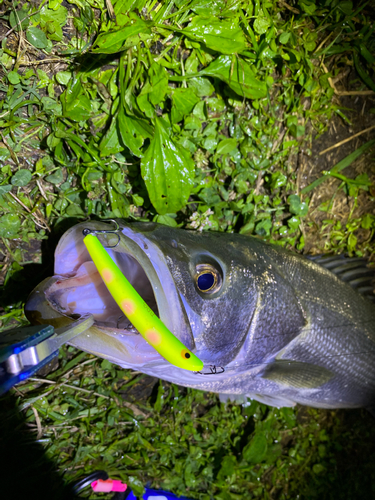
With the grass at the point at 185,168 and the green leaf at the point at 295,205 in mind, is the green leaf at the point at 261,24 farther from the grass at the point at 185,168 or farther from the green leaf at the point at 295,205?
the green leaf at the point at 295,205

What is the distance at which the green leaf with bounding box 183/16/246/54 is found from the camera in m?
1.72

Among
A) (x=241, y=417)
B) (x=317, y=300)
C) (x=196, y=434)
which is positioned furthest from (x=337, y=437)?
(x=317, y=300)

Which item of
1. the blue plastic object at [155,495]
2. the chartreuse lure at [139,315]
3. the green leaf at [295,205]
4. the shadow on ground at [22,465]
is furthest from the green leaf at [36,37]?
the blue plastic object at [155,495]

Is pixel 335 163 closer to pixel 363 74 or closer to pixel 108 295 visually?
pixel 363 74

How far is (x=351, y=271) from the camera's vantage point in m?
2.07

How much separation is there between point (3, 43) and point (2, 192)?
724 mm

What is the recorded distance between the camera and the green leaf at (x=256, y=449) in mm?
2318

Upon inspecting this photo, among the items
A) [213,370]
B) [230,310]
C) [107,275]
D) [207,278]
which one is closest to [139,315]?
[107,275]

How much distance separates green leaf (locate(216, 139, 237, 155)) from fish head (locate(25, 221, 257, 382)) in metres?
0.70

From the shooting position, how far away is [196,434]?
232 cm

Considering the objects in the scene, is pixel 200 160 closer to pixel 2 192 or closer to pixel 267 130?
pixel 267 130

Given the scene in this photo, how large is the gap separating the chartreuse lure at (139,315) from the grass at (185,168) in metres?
0.68

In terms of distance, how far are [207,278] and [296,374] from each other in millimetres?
891

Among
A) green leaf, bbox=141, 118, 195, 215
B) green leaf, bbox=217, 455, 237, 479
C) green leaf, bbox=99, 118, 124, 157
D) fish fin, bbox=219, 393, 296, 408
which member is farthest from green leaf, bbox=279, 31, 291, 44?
green leaf, bbox=217, 455, 237, 479
